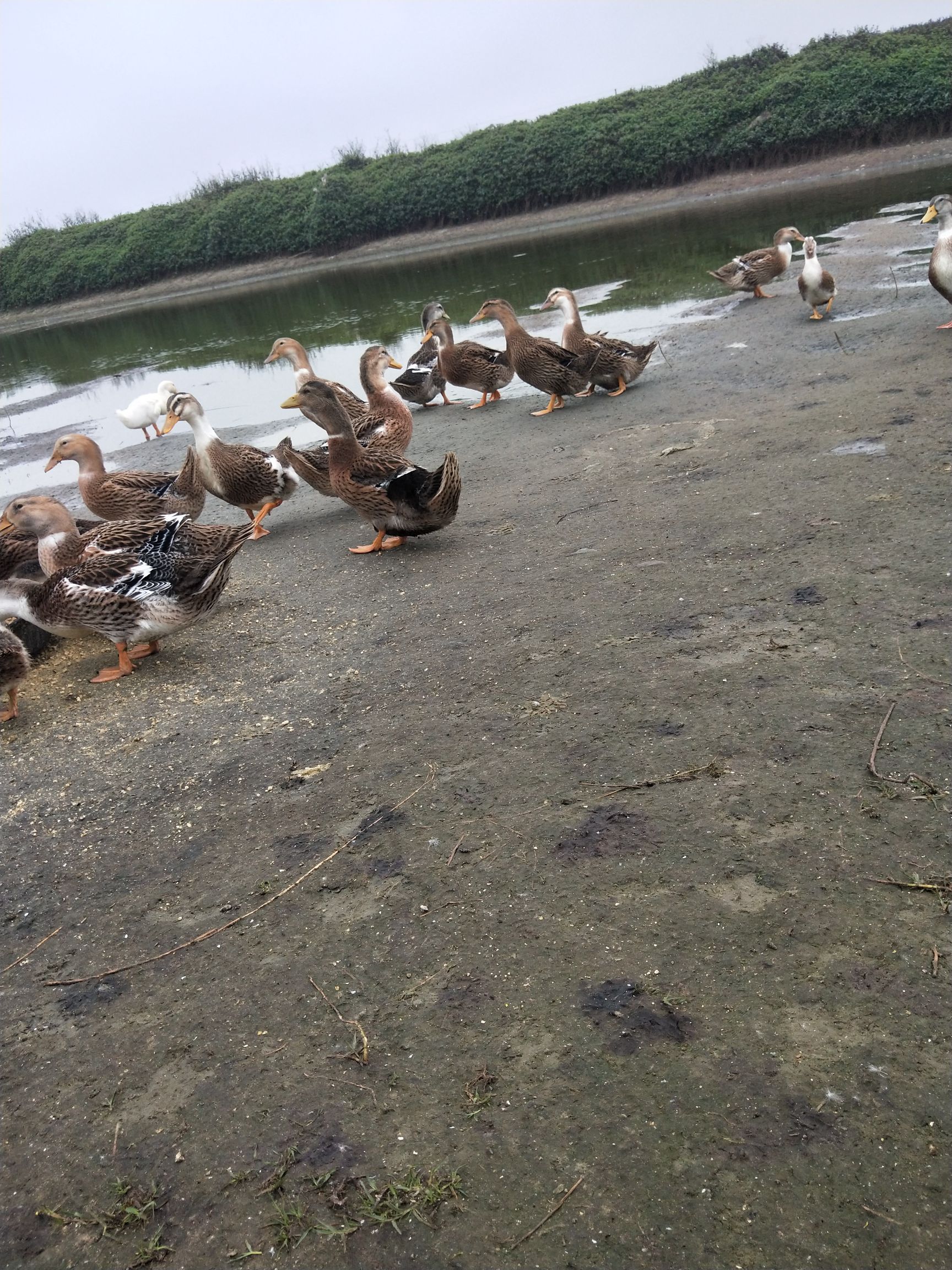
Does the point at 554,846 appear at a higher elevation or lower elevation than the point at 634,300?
lower

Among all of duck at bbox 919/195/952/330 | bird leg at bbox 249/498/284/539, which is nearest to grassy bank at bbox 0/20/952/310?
duck at bbox 919/195/952/330

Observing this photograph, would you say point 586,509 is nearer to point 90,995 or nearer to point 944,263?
point 90,995

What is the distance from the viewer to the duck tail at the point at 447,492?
6480 mm

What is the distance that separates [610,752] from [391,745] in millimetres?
987

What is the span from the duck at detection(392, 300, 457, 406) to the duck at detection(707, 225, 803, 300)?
434 cm

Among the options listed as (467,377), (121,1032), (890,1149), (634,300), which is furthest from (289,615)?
(634,300)

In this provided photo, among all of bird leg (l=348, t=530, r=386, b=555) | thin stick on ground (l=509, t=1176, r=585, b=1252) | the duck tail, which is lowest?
thin stick on ground (l=509, t=1176, r=585, b=1252)

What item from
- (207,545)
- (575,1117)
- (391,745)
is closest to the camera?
(575,1117)

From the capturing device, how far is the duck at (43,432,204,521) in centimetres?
743

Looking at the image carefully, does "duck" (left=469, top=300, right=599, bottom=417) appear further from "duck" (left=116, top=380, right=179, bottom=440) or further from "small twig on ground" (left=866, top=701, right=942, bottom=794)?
"small twig on ground" (left=866, top=701, right=942, bottom=794)

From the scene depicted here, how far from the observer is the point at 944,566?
15.2ft

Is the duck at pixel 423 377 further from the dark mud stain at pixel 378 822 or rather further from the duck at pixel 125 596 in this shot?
the dark mud stain at pixel 378 822

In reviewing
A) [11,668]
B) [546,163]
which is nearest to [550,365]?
[11,668]

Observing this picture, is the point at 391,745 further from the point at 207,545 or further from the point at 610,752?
the point at 207,545
